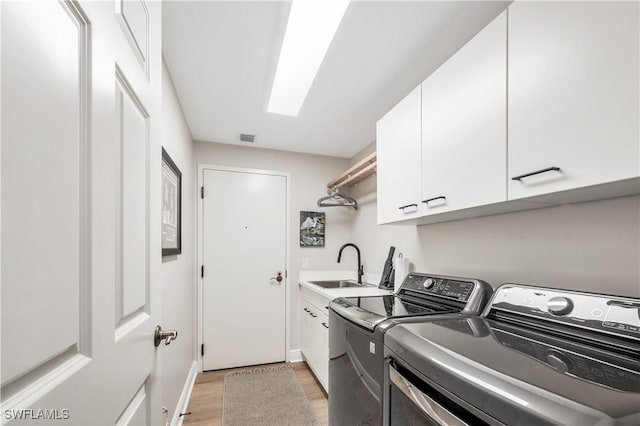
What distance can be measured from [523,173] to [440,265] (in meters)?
1.02

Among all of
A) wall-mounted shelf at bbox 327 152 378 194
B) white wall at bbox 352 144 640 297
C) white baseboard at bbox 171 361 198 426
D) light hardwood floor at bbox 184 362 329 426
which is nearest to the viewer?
white wall at bbox 352 144 640 297

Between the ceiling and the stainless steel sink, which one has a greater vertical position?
the ceiling

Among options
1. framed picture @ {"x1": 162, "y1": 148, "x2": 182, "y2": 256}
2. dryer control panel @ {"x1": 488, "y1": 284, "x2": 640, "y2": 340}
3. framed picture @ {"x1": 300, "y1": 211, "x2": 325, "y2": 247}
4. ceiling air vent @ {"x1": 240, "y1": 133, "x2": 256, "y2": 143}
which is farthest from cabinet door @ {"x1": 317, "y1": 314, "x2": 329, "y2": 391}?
ceiling air vent @ {"x1": 240, "y1": 133, "x2": 256, "y2": 143}

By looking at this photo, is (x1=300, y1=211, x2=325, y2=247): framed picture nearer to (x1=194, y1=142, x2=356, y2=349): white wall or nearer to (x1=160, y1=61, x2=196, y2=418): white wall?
(x1=194, y1=142, x2=356, y2=349): white wall

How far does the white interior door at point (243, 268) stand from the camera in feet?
9.50

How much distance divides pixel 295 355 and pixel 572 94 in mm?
3108

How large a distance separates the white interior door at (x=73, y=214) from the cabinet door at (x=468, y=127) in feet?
3.86

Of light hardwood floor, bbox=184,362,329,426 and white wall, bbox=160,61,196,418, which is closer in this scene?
white wall, bbox=160,61,196,418

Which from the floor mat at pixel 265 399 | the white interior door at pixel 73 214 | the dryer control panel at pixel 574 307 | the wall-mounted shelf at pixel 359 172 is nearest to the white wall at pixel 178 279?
the floor mat at pixel 265 399

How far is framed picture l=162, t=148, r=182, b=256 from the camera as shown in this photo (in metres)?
1.65

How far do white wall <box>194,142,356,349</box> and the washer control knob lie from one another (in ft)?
7.70

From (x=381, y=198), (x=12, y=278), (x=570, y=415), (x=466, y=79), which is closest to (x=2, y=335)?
(x=12, y=278)

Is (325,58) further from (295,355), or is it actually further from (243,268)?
(295,355)

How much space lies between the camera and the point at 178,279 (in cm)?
208
